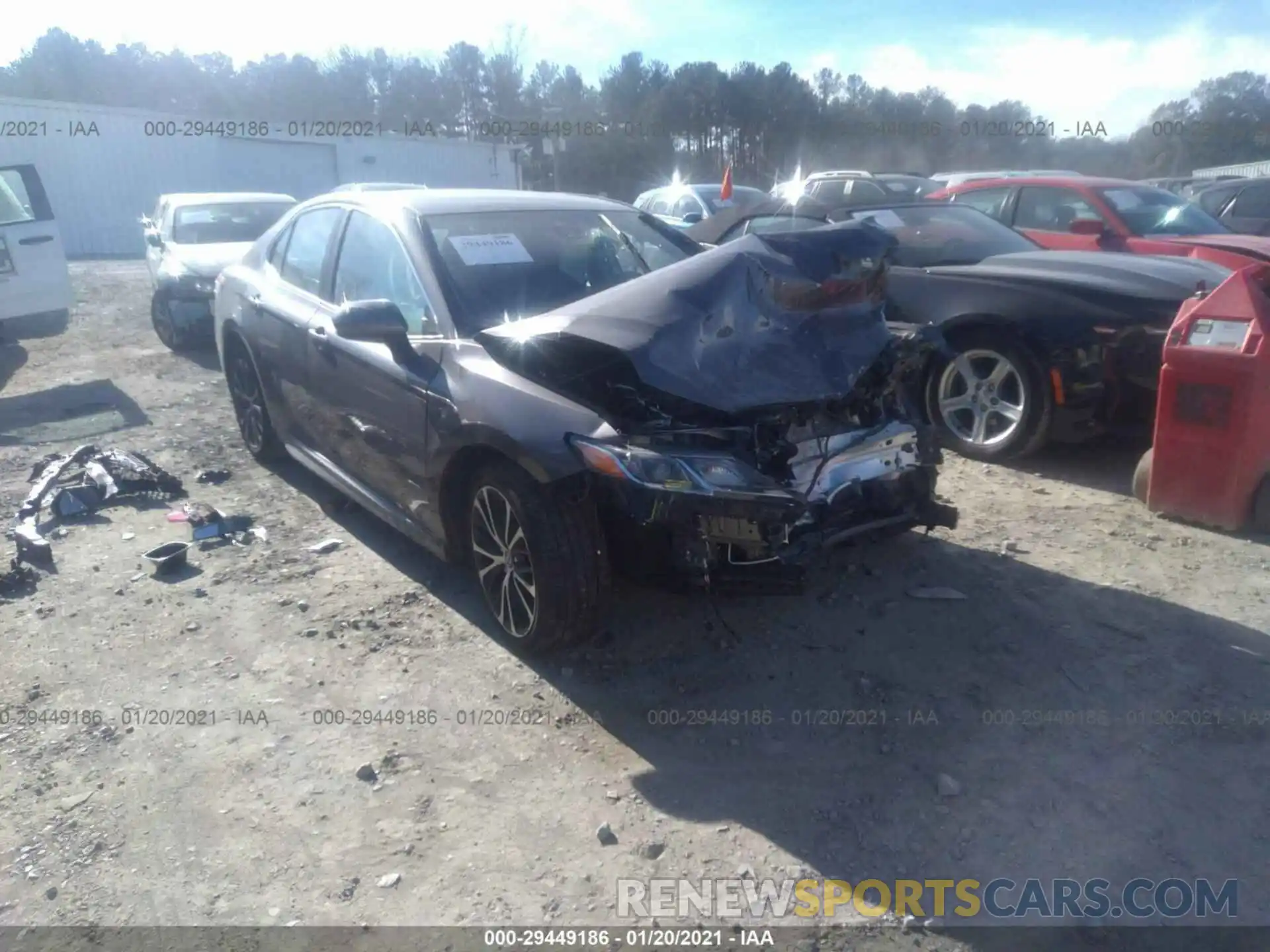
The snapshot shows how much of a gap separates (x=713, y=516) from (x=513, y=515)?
823 mm

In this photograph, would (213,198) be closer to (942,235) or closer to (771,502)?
(942,235)

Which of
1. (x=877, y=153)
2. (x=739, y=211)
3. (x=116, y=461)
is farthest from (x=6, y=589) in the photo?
(x=877, y=153)

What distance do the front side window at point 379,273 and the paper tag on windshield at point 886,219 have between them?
359 centimetres

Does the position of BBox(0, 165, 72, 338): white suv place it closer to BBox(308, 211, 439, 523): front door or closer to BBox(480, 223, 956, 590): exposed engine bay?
BBox(308, 211, 439, 523): front door

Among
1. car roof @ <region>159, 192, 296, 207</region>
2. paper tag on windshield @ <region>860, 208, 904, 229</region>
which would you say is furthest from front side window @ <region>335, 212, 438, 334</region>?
car roof @ <region>159, 192, 296, 207</region>

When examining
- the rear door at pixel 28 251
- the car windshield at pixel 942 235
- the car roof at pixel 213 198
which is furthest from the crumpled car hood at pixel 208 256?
the car windshield at pixel 942 235

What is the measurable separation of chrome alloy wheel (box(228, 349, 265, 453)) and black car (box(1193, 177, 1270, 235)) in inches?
454

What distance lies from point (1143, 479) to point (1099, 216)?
14.6ft

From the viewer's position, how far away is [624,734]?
3.37 metres

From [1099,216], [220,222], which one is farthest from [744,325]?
[220,222]

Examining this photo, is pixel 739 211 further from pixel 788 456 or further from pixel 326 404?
pixel 788 456

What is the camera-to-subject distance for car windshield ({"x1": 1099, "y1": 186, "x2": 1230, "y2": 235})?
8531mm

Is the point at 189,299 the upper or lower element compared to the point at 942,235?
lower

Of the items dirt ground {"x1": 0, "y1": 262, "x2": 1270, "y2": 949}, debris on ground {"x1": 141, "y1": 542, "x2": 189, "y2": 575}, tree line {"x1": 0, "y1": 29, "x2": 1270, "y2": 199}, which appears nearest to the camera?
dirt ground {"x1": 0, "y1": 262, "x2": 1270, "y2": 949}
